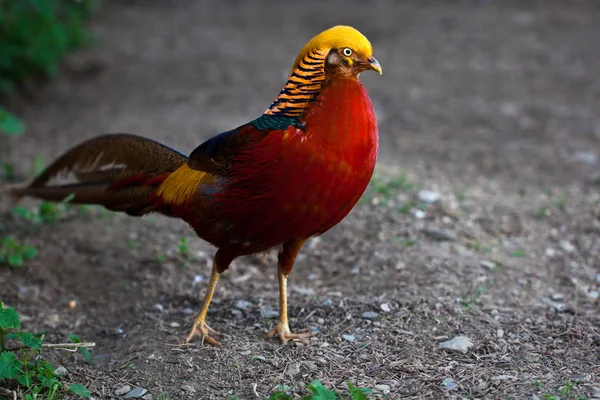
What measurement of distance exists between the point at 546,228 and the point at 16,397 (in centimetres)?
313

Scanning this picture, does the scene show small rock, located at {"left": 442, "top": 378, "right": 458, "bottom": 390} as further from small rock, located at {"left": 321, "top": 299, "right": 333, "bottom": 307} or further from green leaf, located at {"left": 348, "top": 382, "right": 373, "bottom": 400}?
small rock, located at {"left": 321, "top": 299, "right": 333, "bottom": 307}

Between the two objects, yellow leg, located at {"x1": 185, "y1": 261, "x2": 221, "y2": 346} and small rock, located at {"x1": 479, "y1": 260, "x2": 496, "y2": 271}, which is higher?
small rock, located at {"x1": 479, "y1": 260, "x2": 496, "y2": 271}

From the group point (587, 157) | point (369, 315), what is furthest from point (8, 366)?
point (587, 157)

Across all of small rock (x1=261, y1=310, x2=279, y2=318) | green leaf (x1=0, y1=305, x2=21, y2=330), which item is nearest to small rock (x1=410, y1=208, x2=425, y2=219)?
small rock (x1=261, y1=310, x2=279, y2=318)

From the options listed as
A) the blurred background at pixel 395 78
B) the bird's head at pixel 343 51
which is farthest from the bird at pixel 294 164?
the blurred background at pixel 395 78

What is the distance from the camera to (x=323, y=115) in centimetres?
278

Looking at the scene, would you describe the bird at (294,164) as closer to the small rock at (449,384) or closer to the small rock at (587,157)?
the small rock at (449,384)

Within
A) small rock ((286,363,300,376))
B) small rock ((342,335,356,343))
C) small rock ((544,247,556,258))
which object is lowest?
small rock ((286,363,300,376))

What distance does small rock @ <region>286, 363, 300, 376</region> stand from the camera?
294 cm

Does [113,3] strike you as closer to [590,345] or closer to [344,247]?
[344,247]

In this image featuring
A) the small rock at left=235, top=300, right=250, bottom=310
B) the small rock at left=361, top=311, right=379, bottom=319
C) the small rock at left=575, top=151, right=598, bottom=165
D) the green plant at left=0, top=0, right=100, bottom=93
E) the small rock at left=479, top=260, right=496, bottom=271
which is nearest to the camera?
the small rock at left=361, top=311, right=379, bottom=319

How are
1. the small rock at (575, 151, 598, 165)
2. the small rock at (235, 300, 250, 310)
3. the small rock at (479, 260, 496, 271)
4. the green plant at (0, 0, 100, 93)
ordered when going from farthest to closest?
the green plant at (0, 0, 100, 93)
the small rock at (575, 151, 598, 165)
the small rock at (479, 260, 496, 271)
the small rock at (235, 300, 250, 310)

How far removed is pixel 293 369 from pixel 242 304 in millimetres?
771

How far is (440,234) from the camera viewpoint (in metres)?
4.22
